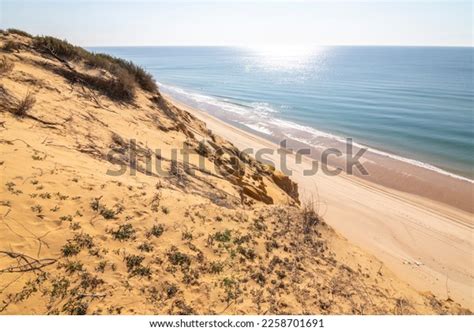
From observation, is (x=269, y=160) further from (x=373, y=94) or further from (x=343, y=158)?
(x=373, y=94)

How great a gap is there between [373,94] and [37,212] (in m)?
37.9

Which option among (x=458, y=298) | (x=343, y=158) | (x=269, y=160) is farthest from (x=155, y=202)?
(x=343, y=158)

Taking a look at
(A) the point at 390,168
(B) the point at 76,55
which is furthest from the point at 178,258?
(A) the point at 390,168

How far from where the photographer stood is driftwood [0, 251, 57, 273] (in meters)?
3.59

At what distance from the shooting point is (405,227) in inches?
403

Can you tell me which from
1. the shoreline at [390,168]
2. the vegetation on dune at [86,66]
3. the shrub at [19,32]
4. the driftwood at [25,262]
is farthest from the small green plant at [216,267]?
the shoreline at [390,168]

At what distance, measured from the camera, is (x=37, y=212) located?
4.32 meters

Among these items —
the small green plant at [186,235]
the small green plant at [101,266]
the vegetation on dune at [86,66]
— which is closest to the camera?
the small green plant at [101,266]

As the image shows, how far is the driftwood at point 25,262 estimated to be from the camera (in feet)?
11.8

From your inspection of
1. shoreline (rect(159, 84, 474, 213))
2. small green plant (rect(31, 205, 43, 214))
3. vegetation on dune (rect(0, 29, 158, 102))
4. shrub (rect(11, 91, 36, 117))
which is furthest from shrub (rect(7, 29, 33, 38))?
shoreline (rect(159, 84, 474, 213))

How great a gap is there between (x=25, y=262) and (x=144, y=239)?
5.01 ft

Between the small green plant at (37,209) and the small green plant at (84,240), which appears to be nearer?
the small green plant at (84,240)

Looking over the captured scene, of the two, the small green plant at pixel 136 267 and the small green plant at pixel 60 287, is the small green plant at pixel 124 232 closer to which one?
the small green plant at pixel 136 267

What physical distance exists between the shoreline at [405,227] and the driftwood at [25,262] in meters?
7.85
